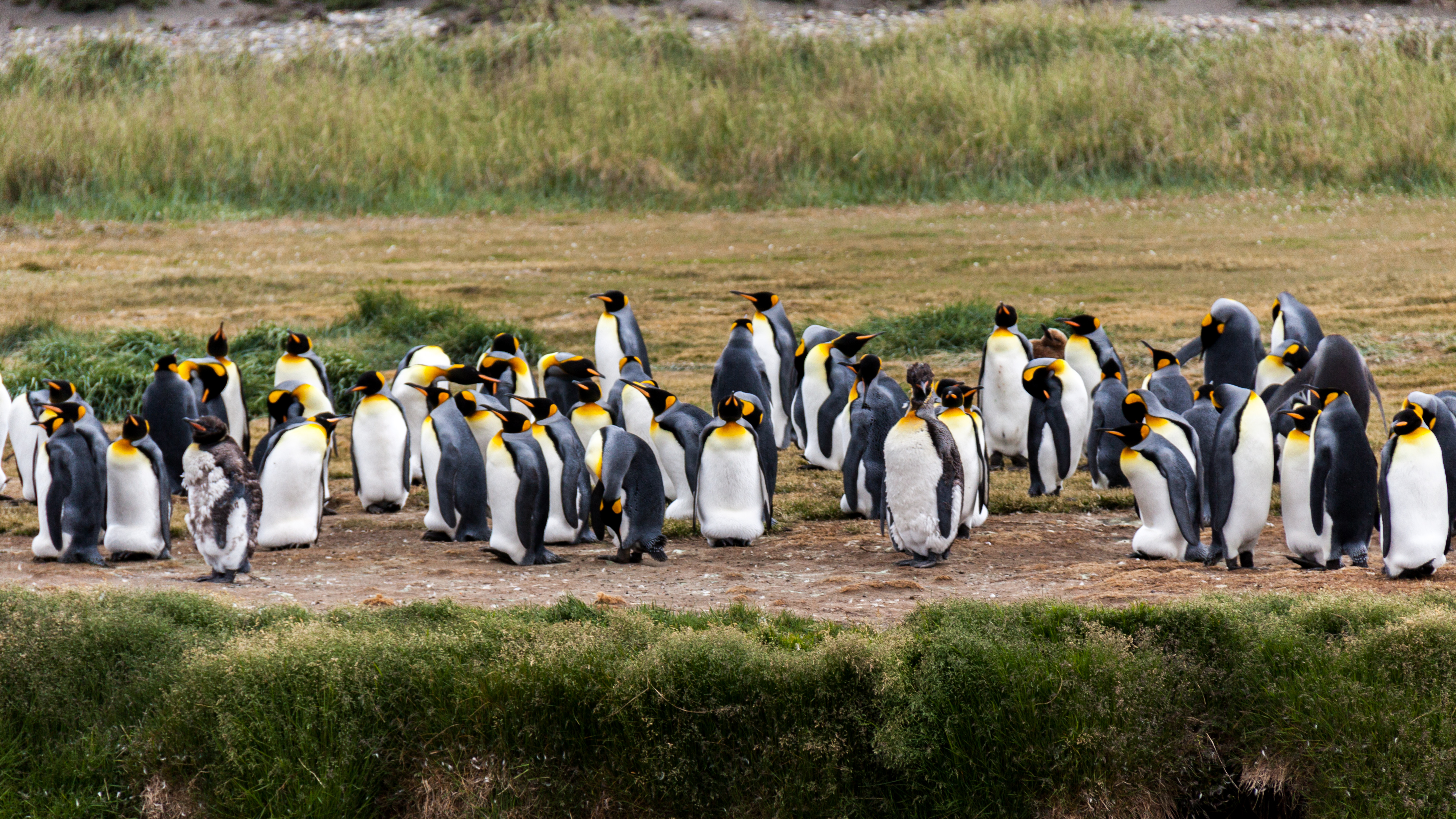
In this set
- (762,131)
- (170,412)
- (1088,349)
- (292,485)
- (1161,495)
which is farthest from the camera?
(762,131)

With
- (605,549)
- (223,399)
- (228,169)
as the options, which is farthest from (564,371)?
(228,169)

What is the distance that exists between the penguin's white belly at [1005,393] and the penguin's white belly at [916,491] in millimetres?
2299

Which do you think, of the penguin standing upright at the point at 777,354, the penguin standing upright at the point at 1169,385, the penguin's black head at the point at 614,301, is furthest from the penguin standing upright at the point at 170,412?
the penguin standing upright at the point at 1169,385

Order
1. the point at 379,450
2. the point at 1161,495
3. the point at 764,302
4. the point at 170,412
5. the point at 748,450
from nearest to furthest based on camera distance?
the point at 1161,495, the point at 748,450, the point at 379,450, the point at 170,412, the point at 764,302

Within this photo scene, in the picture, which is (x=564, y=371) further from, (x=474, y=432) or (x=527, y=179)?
(x=527, y=179)

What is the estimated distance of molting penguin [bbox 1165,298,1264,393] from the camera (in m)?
8.91

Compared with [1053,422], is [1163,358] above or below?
above

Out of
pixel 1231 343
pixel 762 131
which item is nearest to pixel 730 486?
pixel 1231 343

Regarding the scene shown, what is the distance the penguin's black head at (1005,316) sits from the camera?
874 centimetres

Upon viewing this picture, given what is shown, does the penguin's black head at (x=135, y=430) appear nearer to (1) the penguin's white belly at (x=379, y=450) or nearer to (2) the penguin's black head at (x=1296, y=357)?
(1) the penguin's white belly at (x=379, y=450)

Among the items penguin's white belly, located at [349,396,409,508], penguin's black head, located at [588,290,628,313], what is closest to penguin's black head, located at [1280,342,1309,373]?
penguin's black head, located at [588,290,628,313]

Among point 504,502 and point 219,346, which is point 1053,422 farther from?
point 219,346

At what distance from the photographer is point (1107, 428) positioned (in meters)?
7.69

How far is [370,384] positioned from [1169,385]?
490 cm
